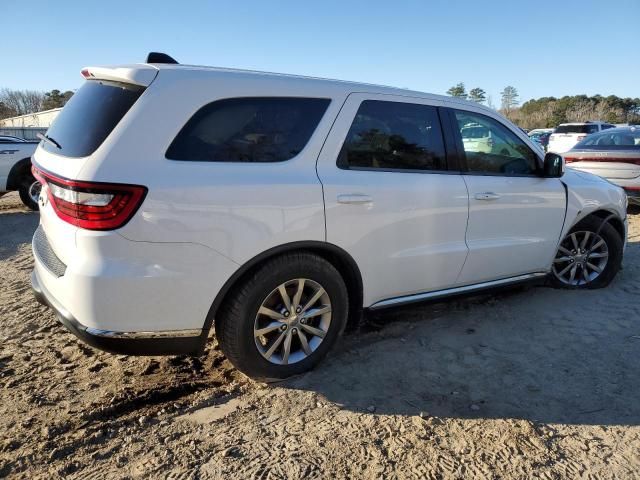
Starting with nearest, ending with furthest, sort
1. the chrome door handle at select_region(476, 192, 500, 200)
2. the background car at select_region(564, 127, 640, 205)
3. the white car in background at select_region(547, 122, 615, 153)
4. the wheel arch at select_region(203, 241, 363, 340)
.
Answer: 1. the wheel arch at select_region(203, 241, 363, 340)
2. the chrome door handle at select_region(476, 192, 500, 200)
3. the background car at select_region(564, 127, 640, 205)
4. the white car in background at select_region(547, 122, 615, 153)

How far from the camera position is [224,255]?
8.52 feet

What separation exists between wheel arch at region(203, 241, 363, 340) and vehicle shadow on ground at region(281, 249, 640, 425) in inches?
17.0

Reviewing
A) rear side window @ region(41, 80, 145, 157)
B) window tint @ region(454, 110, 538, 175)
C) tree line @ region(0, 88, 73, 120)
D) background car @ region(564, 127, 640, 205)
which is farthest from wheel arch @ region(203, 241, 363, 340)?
tree line @ region(0, 88, 73, 120)

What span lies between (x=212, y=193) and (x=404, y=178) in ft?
4.43

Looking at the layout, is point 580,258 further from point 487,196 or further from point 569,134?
point 569,134

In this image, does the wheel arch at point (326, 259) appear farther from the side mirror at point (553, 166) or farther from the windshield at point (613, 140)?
the windshield at point (613, 140)

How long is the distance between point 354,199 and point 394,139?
0.62 meters

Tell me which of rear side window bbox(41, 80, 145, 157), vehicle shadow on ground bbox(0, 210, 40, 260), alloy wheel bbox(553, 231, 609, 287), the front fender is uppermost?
rear side window bbox(41, 80, 145, 157)

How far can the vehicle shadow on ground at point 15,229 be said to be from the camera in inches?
251

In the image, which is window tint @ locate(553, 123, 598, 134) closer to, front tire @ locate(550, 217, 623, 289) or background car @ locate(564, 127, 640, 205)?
background car @ locate(564, 127, 640, 205)

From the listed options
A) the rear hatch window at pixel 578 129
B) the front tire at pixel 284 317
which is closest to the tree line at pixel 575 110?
the rear hatch window at pixel 578 129

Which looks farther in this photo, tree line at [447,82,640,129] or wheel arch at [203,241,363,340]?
tree line at [447,82,640,129]

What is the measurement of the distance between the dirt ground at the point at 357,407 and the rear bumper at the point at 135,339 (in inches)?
15.8

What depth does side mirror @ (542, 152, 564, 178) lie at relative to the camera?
13.1ft
